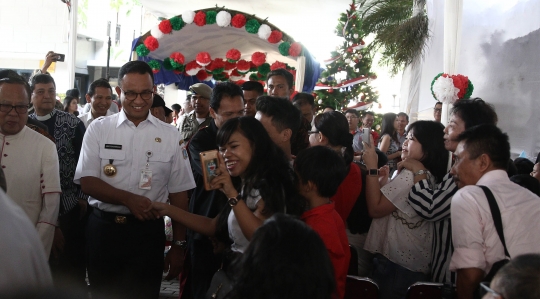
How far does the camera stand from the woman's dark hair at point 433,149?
3.46m

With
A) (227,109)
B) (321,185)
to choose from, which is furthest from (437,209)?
(227,109)

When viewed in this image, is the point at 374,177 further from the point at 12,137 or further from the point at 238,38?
the point at 238,38

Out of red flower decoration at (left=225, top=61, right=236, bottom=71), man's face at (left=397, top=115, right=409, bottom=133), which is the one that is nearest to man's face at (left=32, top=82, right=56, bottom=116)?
man's face at (left=397, top=115, right=409, bottom=133)

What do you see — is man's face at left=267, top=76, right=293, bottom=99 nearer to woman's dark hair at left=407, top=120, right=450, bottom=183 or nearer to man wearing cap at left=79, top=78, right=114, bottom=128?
man wearing cap at left=79, top=78, right=114, bottom=128

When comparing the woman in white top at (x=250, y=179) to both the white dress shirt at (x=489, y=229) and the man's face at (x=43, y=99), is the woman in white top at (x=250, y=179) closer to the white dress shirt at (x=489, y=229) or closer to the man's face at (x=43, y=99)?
the white dress shirt at (x=489, y=229)

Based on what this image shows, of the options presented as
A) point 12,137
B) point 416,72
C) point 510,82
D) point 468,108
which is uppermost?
point 416,72

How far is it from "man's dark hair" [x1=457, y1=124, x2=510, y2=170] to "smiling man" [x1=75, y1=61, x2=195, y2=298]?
5.69 ft

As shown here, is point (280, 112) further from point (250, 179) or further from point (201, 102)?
point (201, 102)

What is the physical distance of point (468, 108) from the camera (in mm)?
3676

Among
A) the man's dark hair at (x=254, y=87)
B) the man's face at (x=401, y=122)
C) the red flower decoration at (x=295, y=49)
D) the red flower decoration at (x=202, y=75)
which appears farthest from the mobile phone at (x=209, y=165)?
the red flower decoration at (x=202, y=75)

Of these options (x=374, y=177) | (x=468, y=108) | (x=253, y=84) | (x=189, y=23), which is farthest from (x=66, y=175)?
(x=189, y=23)

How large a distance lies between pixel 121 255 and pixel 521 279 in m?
2.29

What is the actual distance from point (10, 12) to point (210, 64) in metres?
11.7

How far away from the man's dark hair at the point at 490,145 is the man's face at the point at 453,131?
23.7 inches
